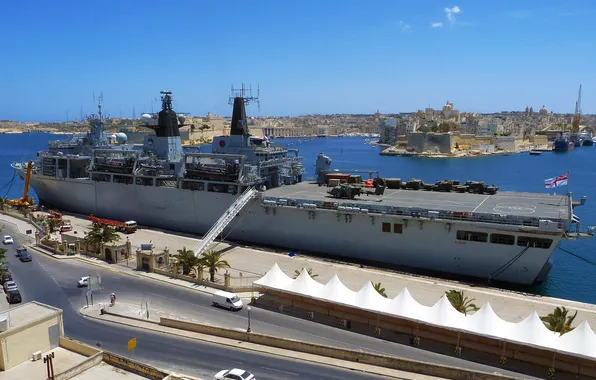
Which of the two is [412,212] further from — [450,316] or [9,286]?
[9,286]

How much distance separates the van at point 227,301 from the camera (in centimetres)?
2238

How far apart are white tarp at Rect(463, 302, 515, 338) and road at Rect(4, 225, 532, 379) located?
4.13 feet

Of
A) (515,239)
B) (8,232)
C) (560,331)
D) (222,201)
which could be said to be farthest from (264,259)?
(8,232)

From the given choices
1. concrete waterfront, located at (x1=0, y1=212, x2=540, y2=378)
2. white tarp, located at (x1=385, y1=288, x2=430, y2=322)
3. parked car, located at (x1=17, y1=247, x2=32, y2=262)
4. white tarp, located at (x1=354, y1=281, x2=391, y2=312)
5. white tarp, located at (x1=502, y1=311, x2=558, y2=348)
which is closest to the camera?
white tarp, located at (x1=502, y1=311, x2=558, y2=348)

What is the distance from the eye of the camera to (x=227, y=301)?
22469mm

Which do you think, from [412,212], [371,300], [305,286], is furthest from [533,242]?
[305,286]

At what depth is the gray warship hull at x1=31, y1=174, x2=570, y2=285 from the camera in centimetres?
2688

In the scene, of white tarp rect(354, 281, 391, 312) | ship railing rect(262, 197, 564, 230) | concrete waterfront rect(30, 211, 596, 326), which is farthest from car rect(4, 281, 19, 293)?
white tarp rect(354, 281, 391, 312)

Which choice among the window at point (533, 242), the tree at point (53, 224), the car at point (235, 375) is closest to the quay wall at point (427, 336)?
the car at point (235, 375)

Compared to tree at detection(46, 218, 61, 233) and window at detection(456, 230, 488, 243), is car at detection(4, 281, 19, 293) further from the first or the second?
window at detection(456, 230, 488, 243)

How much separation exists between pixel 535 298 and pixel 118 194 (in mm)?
35225

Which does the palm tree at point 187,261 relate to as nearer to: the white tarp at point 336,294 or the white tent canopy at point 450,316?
the white tent canopy at point 450,316

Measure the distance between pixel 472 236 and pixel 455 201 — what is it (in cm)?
529

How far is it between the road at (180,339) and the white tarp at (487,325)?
1.26 m
